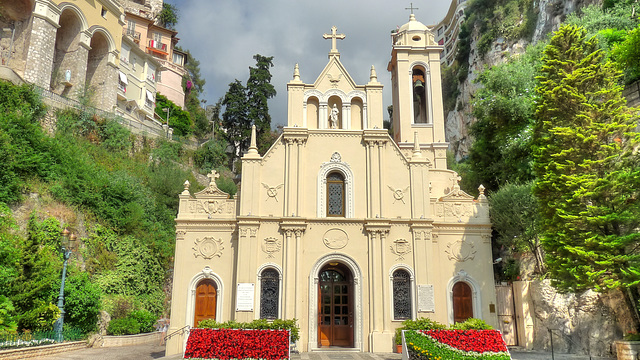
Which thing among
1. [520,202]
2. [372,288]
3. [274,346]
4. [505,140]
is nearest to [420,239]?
[372,288]

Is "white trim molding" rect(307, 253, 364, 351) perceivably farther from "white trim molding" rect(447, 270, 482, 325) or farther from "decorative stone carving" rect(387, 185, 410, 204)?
"white trim molding" rect(447, 270, 482, 325)

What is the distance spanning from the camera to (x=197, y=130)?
54.7 m

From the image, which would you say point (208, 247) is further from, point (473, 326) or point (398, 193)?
point (473, 326)

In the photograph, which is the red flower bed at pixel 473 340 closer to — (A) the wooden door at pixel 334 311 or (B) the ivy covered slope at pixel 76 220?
(A) the wooden door at pixel 334 311

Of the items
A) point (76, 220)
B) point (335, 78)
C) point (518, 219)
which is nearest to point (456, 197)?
point (518, 219)

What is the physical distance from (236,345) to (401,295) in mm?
7952

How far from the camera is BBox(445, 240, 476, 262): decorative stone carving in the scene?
19562 millimetres

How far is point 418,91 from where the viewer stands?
27.9m

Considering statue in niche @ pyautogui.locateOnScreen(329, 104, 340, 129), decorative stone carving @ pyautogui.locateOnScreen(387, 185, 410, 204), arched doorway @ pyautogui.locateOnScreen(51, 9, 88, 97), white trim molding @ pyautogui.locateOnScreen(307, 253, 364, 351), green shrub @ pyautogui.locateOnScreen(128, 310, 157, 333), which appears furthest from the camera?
arched doorway @ pyautogui.locateOnScreen(51, 9, 88, 97)

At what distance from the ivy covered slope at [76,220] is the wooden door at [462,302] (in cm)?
1504

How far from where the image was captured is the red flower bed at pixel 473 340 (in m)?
13.2

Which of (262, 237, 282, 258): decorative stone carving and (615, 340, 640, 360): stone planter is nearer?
(615, 340, 640, 360): stone planter

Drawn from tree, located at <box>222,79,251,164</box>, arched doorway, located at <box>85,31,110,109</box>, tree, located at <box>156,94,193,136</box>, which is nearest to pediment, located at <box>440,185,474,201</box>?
tree, located at <box>222,79,251,164</box>

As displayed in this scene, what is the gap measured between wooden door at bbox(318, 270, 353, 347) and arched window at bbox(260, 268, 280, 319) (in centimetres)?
191
